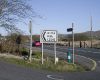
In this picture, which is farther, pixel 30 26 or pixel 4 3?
pixel 4 3

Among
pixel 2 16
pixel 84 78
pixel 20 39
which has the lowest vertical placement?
pixel 84 78

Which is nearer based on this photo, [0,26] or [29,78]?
[29,78]

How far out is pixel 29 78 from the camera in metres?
14.4

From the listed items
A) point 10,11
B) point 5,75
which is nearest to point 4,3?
point 10,11

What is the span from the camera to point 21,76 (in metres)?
15.1

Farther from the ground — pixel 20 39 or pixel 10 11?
pixel 10 11

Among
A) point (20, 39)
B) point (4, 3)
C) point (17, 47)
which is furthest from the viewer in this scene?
point (20, 39)

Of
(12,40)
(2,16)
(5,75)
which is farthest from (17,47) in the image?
(5,75)

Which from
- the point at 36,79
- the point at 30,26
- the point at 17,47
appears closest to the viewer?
the point at 36,79

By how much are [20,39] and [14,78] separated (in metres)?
18.9

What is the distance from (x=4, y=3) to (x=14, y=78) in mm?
15131

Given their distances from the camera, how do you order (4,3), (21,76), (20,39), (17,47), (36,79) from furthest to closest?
(20,39)
(17,47)
(4,3)
(21,76)
(36,79)

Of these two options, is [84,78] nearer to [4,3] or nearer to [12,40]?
[4,3]

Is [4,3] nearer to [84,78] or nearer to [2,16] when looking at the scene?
[2,16]
